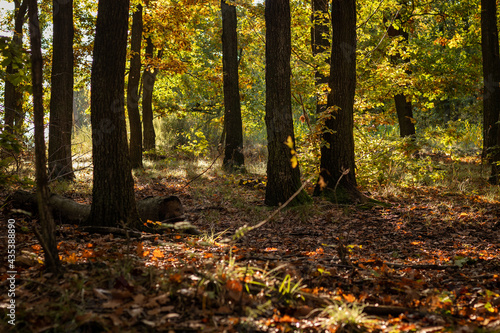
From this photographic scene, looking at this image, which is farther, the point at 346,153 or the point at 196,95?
the point at 196,95

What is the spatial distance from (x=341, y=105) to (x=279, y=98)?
150 centimetres

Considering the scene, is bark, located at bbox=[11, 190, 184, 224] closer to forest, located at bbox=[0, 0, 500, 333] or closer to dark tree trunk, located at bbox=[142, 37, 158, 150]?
forest, located at bbox=[0, 0, 500, 333]

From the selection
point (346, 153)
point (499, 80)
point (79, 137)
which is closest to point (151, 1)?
point (79, 137)

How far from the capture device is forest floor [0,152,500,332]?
2.38 metres

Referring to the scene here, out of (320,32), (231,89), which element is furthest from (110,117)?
(320,32)

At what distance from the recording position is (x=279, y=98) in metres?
6.76

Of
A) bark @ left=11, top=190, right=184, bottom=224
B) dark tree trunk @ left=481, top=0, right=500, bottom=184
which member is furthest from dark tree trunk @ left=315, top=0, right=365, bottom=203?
dark tree trunk @ left=481, top=0, right=500, bottom=184

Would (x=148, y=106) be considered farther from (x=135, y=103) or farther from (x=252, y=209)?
(x=252, y=209)

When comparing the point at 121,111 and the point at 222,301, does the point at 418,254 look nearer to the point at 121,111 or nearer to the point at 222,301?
the point at 222,301

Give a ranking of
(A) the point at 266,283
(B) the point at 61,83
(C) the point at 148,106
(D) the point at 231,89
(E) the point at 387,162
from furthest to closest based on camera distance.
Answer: (C) the point at 148,106, (D) the point at 231,89, (E) the point at 387,162, (B) the point at 61,83, (A) the point at 266,283

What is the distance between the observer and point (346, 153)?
Result: 746 cm

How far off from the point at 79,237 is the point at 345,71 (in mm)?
5786

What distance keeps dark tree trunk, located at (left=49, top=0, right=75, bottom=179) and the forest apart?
4cm

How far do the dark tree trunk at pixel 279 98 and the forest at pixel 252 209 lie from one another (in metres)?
0.03
